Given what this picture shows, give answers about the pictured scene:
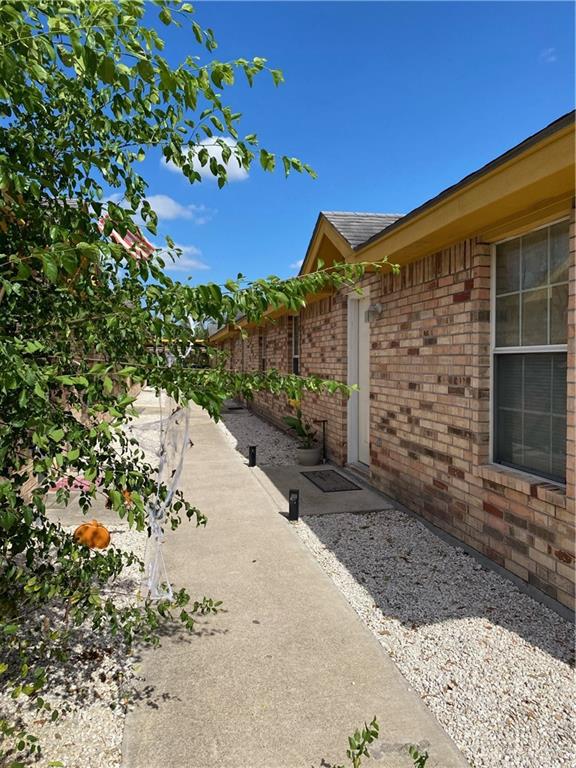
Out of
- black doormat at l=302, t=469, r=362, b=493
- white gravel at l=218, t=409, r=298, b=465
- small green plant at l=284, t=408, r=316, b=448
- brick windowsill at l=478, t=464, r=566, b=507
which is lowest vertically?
black doormat at l=302, t=469, r=362, b=493

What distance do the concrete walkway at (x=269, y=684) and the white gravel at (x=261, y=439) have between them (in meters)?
4.74

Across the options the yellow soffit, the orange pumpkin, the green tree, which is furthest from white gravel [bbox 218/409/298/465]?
the green tree

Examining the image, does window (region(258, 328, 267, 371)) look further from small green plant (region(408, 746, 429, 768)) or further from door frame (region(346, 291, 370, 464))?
small green plant (region(408, 746, 429, 768))

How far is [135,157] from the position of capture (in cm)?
217

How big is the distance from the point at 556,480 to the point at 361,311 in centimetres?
435

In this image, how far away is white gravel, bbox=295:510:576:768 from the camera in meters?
2.41

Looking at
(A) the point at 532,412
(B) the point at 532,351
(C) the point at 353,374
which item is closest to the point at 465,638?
(A) the point at 532,412

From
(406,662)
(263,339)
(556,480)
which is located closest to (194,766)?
(406,662)

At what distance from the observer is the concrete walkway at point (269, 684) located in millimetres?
2285

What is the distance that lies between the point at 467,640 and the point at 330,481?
4073mm

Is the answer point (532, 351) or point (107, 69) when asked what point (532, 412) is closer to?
point (532, 351)

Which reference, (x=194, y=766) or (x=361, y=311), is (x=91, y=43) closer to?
(x=194, y=766)

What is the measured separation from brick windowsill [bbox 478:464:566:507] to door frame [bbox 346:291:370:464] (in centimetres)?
354

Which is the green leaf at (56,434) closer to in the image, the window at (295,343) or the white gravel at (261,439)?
the white gravel at (261,439)
